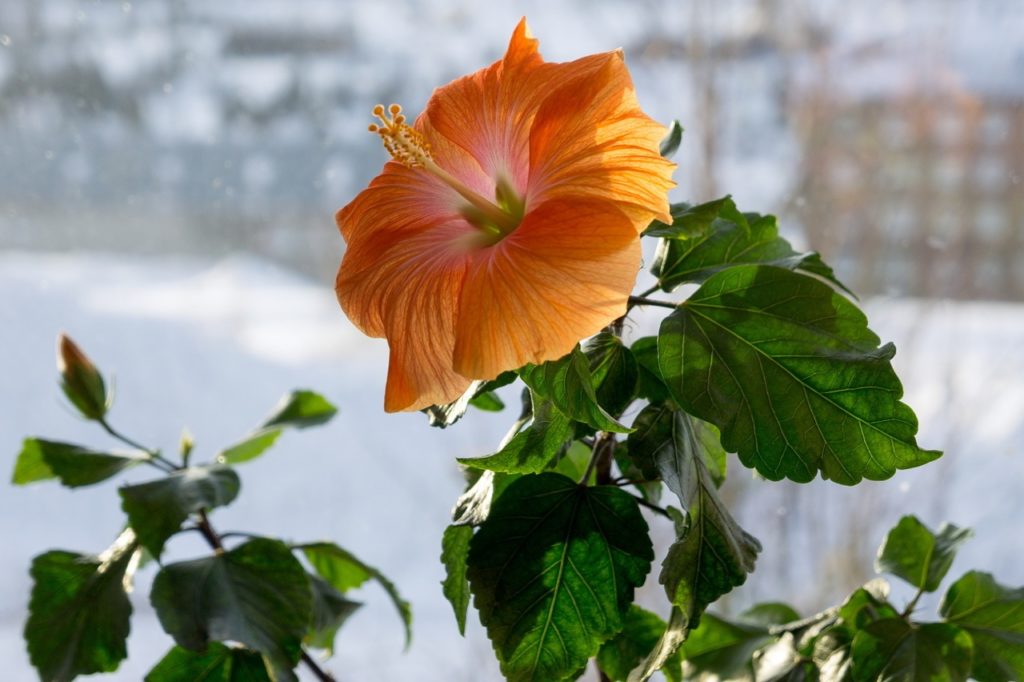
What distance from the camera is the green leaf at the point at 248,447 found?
963 millimetres

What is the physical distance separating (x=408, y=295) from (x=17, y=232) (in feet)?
3.52

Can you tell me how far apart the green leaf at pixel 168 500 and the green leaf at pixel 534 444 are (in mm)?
297

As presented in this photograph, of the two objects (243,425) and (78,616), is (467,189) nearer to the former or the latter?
(78,616)

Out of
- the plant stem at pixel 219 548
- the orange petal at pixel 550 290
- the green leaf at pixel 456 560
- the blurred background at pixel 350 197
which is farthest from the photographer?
the blurred background at pixel 350 197

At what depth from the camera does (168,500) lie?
0.77 m

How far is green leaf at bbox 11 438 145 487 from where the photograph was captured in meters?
0.89

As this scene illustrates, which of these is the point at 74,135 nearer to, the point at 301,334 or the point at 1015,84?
the point at 301,334

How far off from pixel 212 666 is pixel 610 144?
537 millimetres

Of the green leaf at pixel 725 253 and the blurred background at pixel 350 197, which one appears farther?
the blurred background at pixel 350 197

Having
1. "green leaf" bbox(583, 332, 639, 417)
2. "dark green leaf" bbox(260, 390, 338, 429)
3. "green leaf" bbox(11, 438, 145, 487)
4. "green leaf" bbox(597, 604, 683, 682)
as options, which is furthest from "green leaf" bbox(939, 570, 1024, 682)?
"green leaf" bbox(11, 438, 145, 487)

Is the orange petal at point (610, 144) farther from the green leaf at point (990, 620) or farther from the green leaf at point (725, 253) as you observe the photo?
the green leaf at point (990, 620)

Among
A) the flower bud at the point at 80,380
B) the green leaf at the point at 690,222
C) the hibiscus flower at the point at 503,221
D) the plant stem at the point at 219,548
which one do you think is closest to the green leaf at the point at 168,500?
the plant stem at the point at 219,548

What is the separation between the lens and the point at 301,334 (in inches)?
57.3

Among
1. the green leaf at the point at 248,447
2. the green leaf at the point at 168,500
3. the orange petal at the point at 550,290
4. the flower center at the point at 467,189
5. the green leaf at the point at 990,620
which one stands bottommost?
the green leaf at the point at 990,620
